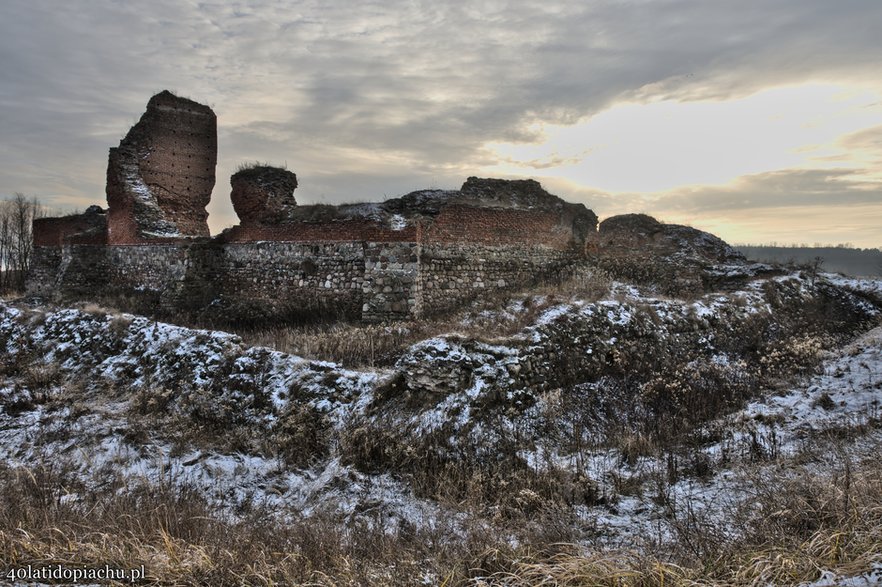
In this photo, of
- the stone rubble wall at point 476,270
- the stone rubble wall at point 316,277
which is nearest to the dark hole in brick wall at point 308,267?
the stone rubble wall at point 316,277

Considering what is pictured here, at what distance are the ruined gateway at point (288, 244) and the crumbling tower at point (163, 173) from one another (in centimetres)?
4

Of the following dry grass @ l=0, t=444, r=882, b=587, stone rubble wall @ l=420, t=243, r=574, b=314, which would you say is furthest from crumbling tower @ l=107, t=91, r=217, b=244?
dry grass @ l=0, t=444, r=882, b=587

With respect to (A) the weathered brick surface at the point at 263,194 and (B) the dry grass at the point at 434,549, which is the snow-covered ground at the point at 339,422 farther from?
(A) the weathered brick surface at the point at 263,194

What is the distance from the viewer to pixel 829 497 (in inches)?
149

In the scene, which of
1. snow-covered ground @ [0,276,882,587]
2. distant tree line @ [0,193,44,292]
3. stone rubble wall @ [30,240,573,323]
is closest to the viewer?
snow-covered ground @ [0,276,882,587]

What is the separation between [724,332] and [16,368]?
48.4 ft

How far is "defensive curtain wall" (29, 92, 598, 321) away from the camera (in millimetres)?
13586

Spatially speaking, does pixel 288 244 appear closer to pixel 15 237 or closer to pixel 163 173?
pixel 163 173

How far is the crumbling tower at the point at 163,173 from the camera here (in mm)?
18062

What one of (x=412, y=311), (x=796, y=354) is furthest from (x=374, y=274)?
(x=796, y=354)

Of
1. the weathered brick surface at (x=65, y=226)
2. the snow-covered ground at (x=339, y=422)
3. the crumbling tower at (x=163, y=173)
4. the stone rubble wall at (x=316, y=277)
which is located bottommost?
the snow-covered ground at (x=339, y=422)

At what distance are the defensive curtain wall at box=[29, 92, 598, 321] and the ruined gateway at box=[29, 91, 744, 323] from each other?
38 millimetres

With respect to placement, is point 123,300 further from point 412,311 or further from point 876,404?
point 876,404

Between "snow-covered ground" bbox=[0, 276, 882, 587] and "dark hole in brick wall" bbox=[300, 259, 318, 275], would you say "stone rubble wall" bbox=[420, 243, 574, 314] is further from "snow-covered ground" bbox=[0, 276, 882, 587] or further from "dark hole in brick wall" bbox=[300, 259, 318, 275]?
"snow-covered ground" bbox=[0, 276, 882, 587]
